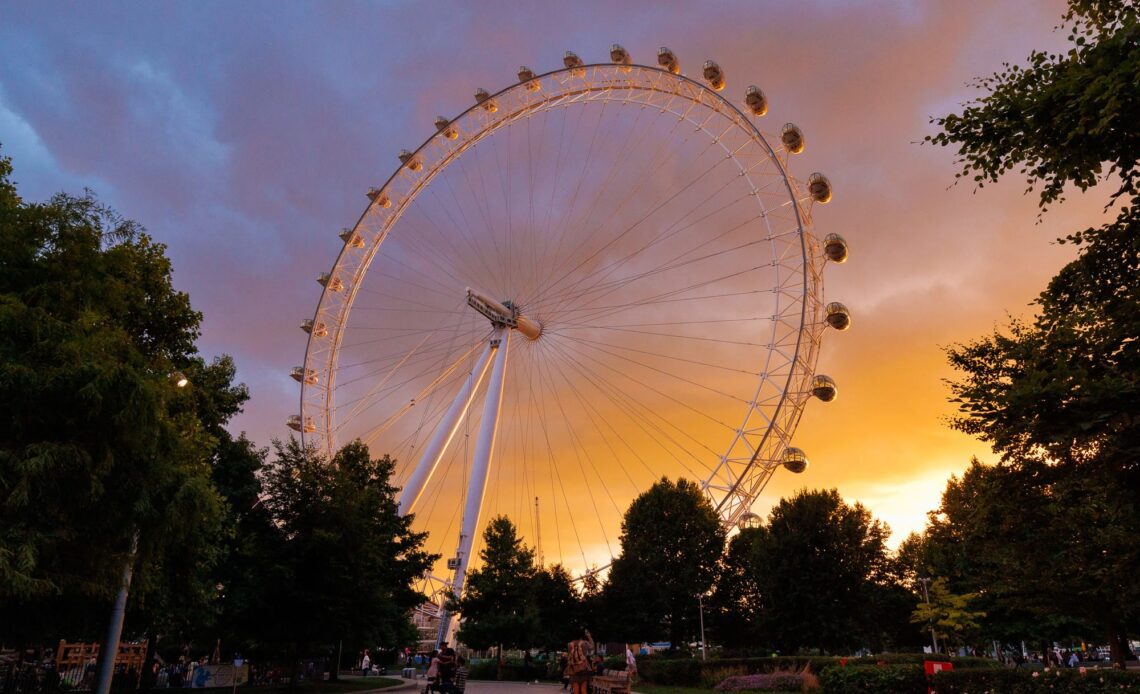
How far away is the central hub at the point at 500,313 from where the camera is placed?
40688mm

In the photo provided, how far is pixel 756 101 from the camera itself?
39.9 meters

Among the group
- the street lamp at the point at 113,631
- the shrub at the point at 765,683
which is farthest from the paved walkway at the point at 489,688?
the street lamp at the point at 113,631

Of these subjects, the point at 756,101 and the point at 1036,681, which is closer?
the point at 1036,681

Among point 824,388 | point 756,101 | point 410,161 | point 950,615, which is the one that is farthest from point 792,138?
point 950,615

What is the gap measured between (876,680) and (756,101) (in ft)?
99.6

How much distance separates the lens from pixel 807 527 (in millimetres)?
43812

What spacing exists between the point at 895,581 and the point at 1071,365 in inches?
2067

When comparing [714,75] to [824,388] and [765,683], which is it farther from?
[765,683]

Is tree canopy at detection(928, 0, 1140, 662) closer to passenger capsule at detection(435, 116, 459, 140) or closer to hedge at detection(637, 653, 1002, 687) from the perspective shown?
hedge at detection(637, 653, 1002, 687)

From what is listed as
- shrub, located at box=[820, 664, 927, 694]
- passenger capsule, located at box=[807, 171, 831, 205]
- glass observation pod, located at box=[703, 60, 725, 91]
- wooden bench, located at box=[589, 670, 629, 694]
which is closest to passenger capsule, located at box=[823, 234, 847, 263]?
passenger capsule, located at box=[807, 171, 831, 205]

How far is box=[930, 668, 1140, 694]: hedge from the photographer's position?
47.7 ft

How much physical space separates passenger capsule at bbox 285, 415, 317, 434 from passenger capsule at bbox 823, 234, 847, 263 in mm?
34190

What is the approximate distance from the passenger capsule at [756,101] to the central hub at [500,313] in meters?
17.1

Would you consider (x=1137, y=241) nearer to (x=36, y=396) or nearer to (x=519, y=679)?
(x=36, y=396)
